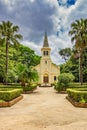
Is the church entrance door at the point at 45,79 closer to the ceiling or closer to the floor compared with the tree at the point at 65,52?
closer to the floor

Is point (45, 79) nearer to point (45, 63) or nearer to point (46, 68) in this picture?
point (46, 68)

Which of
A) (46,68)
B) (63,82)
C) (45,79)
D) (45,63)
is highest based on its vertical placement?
(45,63)

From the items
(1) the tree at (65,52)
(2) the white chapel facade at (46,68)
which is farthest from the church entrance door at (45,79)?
(1) the tree at (65,52)

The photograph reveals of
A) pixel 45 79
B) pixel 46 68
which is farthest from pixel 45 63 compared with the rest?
pixel 45 79

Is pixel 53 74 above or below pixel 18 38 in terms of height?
below

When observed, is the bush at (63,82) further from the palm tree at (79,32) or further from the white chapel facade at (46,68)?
the white chapel facade at (46,68)

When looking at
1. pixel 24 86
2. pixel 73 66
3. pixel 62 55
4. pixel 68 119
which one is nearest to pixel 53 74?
pixel 73 66

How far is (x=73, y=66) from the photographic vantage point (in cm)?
5738

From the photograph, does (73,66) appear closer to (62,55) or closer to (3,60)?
(3,60)

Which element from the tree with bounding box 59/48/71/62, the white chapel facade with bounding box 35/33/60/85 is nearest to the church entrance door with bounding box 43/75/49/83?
the white chapel facade with bounding box 35/33/60/85

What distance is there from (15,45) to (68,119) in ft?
98.6

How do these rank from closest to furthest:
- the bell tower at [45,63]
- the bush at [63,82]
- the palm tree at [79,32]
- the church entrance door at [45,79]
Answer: the bush at [63,82], the palm tree at [79,32], the church entrance door at [45,79], the bell tower at [45,63]

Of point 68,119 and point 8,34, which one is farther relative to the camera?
point 8,34

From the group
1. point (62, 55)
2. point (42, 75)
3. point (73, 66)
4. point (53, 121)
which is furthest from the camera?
point (62, 55)
